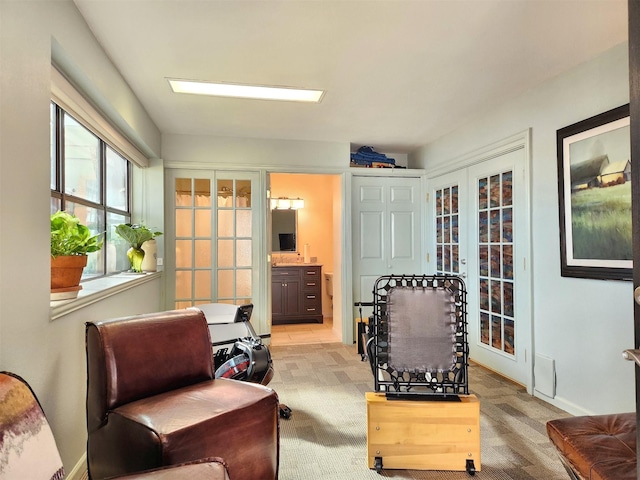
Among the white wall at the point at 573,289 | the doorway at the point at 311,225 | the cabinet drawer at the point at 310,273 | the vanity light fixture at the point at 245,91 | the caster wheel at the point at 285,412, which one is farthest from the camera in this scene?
the doorway at the point at 311,225

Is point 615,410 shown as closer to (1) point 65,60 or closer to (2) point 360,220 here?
(2) point 360,220

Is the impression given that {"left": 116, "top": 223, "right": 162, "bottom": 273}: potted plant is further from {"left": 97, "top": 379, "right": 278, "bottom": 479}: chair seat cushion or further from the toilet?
the toilet

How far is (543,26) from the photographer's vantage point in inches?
83.1

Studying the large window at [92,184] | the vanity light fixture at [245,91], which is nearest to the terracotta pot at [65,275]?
the large window at [92,184]

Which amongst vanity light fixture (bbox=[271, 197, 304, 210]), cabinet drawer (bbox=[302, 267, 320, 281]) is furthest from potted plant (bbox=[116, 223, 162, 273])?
vanity light fixture (bbox=[271, 197, 304, 210])

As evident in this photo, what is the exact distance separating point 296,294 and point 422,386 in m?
3.80

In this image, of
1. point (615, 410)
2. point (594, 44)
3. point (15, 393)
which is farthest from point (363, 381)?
point (594, 44)

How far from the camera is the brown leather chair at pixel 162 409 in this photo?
1403mm

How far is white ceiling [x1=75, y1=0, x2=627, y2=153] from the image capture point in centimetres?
194

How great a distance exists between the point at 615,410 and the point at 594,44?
7.32 feet

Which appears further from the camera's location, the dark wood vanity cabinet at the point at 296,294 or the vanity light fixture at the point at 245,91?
the dark wood vanity cabinet at the point at 296,294

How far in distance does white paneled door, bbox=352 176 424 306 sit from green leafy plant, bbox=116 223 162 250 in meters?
2.34

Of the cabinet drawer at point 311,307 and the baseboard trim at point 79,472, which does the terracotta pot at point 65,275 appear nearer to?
the baseboard trim at point 79,472

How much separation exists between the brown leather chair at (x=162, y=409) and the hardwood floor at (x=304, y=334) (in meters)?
2.87
